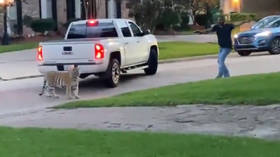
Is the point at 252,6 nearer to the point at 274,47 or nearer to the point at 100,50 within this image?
the point at 274,47

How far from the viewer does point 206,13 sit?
2157 inches

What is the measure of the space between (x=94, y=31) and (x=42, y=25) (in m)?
23.5

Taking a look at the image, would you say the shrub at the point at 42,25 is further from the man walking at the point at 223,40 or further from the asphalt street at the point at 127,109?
the man walking at the point at 223,40

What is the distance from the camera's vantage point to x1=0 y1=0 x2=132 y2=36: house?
137ft

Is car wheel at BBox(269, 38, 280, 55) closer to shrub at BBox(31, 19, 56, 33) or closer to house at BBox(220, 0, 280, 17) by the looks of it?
shrub at BBox(31, 19, 56, 33)

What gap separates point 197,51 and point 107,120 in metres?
18.6

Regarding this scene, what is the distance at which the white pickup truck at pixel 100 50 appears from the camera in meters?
16.3

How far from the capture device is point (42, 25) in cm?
4109

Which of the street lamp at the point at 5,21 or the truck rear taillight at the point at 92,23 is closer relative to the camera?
the truck rear taillight at the point at 92,23

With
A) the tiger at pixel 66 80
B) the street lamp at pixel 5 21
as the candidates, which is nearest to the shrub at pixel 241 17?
the street lamp at pixel 5 21

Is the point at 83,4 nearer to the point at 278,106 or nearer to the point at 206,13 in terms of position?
the point at 206,13

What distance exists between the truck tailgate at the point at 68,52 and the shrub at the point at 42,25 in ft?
80.7

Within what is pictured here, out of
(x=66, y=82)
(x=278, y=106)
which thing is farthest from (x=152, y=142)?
(x=66, y=82)

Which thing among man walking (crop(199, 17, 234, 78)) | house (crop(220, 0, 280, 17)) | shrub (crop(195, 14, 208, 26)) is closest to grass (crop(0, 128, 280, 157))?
man walking (crop(199, 17, 234, 78))
